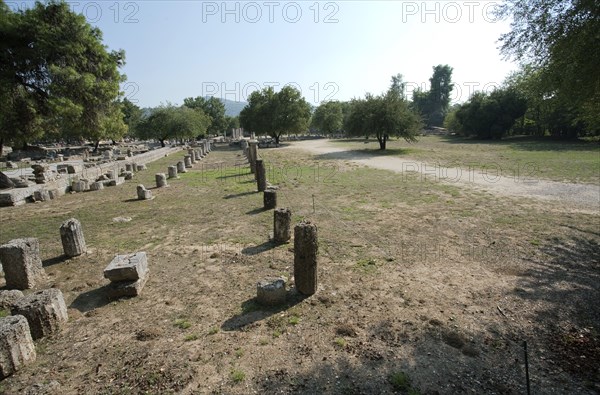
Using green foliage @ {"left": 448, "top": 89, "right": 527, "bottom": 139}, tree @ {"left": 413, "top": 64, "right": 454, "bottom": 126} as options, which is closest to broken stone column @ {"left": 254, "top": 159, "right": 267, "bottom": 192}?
green foliage @ {"left": 448, "top": 89, "right": 527, "bottom": 139}

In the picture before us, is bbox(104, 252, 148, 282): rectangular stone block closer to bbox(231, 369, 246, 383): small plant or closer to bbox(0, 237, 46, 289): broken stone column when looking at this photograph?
bbox(0, 237, 46, 289): broken stone column

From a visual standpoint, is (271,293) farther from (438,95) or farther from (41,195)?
(438,95)

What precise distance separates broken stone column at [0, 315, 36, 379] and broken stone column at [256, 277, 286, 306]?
10.1ft

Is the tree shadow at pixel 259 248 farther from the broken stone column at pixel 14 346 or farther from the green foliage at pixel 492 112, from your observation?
the green foliage at pixel 492 112

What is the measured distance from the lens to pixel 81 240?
7.48 metres

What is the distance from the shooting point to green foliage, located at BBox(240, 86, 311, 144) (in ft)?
139

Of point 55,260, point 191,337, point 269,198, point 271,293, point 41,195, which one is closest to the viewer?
point 191,337

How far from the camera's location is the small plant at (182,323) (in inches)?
184

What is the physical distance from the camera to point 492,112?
136 feet

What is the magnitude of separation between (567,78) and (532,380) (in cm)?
580

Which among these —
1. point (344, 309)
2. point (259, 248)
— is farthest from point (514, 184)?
point (344, 309)

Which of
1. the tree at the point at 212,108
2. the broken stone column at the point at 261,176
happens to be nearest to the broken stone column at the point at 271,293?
the broken stone column at the point at 261,176

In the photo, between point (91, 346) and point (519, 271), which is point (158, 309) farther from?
point (519, 271)

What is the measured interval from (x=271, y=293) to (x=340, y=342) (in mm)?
1416
